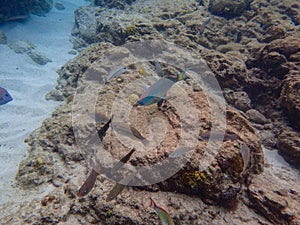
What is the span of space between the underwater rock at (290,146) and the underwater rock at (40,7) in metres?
14.0

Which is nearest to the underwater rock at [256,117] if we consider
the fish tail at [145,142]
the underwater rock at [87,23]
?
the fish tail at [145,142]

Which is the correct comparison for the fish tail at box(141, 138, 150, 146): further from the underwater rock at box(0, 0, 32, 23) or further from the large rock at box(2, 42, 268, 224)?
the underwater rock at box(0, 0, 32, 23)

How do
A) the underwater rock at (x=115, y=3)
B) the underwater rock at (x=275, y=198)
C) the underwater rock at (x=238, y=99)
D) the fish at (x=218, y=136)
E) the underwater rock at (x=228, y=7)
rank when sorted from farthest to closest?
the underwater rock at (x=115, y=3) → the underwater rock at (x=228, y=7) → the underwater rock at (x=238, y=99) → the fish at (x=218, y=136) → the underwater rock at (x=275, y=198)

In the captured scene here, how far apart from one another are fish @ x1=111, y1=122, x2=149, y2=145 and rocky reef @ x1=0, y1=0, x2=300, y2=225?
0.33 feet

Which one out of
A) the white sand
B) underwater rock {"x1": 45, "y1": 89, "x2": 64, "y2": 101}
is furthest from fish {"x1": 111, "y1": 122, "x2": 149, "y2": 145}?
underwater rock {"x1": 45, "y1": 89, "x2": 64, "y2": 101}

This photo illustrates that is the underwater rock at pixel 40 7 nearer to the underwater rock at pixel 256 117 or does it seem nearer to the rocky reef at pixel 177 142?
the rocky reef at pixel 177 142

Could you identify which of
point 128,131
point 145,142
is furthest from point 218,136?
point 128,131

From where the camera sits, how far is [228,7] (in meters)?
7.79

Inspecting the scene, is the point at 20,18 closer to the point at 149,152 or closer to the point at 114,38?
the point at 114,38

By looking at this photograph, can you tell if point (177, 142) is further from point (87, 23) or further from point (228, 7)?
point (87, 23)

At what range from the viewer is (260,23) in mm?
7438

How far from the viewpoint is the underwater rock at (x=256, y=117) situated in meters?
4.21

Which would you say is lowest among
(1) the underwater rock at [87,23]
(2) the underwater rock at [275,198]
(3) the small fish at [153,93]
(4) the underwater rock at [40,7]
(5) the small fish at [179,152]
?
(4) the underwater rock at [40,7]

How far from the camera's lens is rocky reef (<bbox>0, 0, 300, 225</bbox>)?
2164mm
